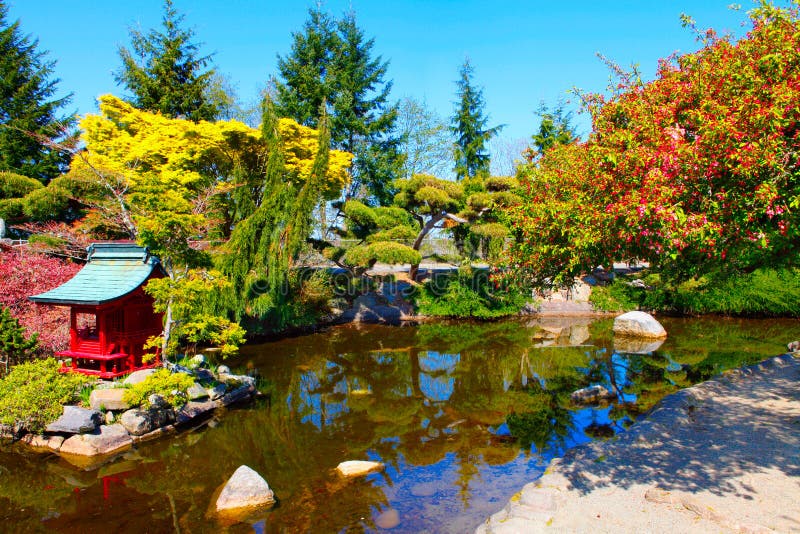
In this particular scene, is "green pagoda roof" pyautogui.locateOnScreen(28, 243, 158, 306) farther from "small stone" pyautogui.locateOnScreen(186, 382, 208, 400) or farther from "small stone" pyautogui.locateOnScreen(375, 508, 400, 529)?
"small stone" pyautogui.locateOnScreen(375, 508, 400, 529)

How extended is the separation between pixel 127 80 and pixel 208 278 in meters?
16.1

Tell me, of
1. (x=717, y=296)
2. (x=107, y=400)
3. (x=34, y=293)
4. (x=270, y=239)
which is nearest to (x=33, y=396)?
(x=107, y=400)

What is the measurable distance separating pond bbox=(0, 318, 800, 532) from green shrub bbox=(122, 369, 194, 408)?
0.65m

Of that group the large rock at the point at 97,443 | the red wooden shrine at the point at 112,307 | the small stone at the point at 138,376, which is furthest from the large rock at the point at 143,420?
the red wooden shrine at the point at 112,307

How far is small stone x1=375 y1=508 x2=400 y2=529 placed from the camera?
488 cm

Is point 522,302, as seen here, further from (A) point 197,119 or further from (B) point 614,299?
(A) point 197,119

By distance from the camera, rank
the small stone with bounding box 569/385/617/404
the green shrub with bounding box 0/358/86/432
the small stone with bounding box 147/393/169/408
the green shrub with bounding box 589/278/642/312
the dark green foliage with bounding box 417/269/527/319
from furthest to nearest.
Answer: the green shrub with bounding box 589/278/642/312 → the dark green foliage with bounding box 417/269/527/319 → the small stone with bounding box 569/385/617/404 → the small stone with bounding box 147/393/169/408 → the green shrub with bounding box 0/358/86/432

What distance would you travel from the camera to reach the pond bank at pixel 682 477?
13.3 feet

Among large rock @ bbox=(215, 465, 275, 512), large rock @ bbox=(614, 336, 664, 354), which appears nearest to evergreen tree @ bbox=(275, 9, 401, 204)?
large rock @ bbox=(614, 336, 664, 354)

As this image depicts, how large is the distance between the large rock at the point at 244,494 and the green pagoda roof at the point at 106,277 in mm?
3980

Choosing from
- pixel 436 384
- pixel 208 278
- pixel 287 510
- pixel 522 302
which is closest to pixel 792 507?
pixel 287 510

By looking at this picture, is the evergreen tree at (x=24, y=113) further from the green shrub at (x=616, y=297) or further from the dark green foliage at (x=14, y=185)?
the green shrub at (x=616, y=297)

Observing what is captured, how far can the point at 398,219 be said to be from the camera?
615 inches

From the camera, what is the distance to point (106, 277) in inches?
322
